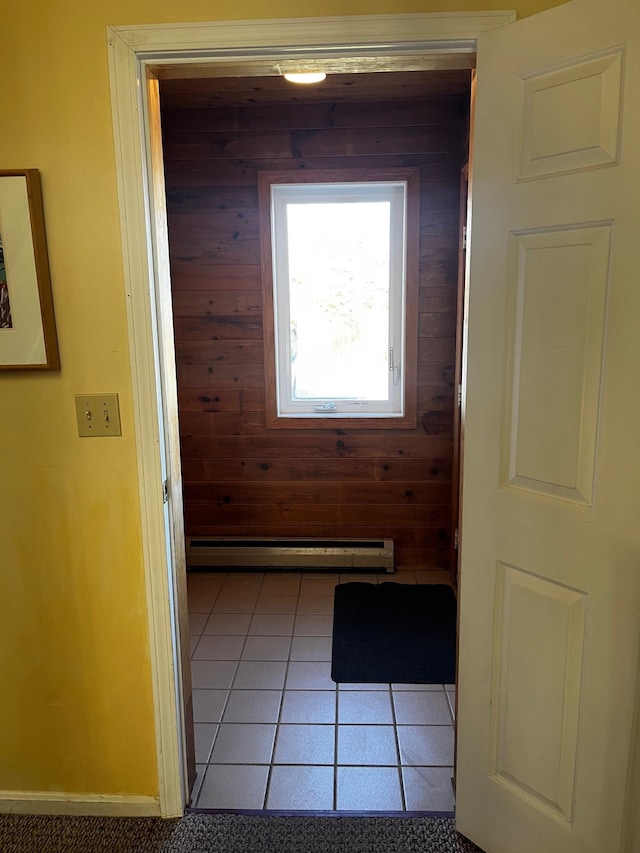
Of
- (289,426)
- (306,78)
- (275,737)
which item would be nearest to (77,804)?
(275,737)

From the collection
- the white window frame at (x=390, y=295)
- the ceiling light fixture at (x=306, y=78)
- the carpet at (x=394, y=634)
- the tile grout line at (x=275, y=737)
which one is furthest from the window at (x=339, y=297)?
the tile grout line at (x=275, y=737)

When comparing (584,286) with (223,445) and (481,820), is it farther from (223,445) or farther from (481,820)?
(223,445)

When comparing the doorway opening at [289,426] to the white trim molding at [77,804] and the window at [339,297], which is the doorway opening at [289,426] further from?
the white trim molding at [77,804]

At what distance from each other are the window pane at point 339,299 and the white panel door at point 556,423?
1782 millimetres

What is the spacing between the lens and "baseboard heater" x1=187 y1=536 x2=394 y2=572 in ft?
10.4

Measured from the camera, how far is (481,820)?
4.99ft

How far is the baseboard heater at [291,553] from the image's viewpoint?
3170mm

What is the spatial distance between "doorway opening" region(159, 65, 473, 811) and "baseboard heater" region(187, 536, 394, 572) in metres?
0.07

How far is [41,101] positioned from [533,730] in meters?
1.89

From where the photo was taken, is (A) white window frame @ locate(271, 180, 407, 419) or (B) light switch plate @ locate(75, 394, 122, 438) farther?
(A) white window frame @ locate(271, 180, 407, 419)

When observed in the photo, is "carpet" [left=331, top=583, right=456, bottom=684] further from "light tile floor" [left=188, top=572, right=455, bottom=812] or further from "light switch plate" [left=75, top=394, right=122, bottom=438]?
"light switch plate" [left=75, top=394, right=122, bottom=438]

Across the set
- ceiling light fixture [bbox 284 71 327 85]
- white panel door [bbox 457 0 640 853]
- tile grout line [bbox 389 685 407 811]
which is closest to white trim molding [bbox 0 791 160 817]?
tile grout line [bbox 389 685 407 811]

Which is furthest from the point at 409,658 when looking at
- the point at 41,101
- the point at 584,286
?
the point at 41,101

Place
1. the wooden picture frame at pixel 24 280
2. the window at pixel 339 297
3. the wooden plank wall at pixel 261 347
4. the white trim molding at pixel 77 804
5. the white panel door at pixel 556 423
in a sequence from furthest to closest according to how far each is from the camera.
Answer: the window at pixel 339 297, the wooden plank wall at pixel 261 347, the white trim molding at pixel 77 804, the wooden picture frame at pixel 24 280, the white panel door at pixel 556 423
